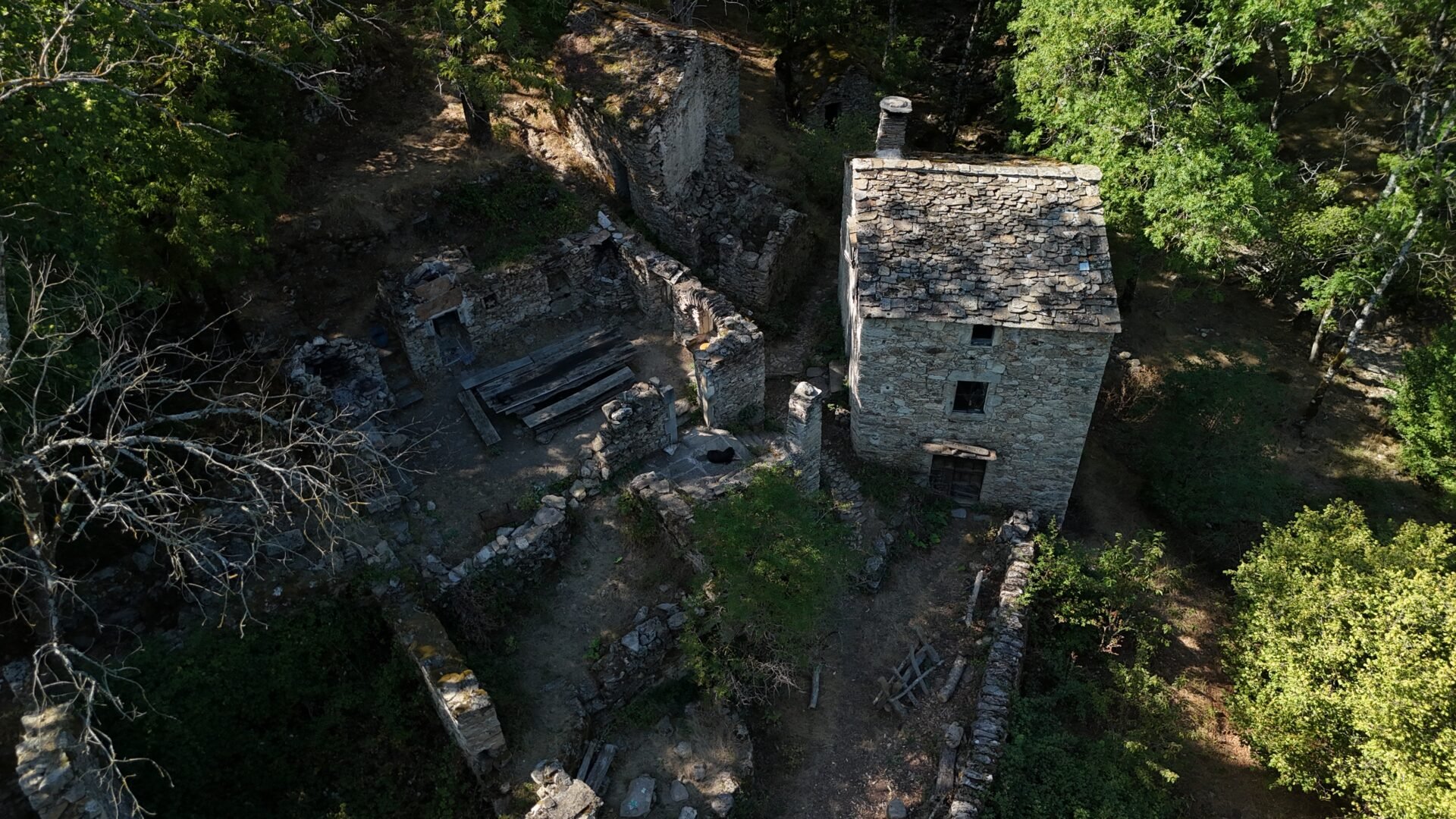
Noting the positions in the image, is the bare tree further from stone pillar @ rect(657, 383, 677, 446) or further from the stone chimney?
the stone chimney

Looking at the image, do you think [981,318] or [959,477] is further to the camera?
[959,477]

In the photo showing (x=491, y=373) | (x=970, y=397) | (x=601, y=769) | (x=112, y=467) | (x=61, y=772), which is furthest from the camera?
(x=491, y=373)

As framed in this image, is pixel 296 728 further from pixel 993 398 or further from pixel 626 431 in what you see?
pixel 993 398

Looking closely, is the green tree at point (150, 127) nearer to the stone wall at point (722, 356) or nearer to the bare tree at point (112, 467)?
the bare tree at point (112, 467)

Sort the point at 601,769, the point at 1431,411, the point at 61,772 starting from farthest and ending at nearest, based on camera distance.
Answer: the point at 1431,411
the point at 601,769
the point at 61,772

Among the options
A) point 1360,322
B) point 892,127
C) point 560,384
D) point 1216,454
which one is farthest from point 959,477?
point 1360,322

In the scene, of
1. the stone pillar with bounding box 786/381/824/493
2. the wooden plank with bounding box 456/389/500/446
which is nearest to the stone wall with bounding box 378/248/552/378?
the wooden plank with bounding box 456/389/500/446
